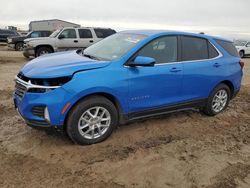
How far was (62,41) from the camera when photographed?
46.0 ft

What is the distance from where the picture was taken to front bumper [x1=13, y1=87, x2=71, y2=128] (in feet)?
12.2

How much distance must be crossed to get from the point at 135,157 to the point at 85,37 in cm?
1147

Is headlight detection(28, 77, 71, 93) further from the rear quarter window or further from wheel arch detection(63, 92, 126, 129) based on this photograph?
the rear quarter window

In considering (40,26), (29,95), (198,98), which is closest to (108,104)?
Answer: (29,95)

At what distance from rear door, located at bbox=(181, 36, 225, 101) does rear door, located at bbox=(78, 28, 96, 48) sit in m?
9.71

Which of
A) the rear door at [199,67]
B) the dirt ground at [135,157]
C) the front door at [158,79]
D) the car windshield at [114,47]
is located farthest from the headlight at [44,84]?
the rear door at [199,67]

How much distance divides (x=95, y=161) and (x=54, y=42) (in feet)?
36.8

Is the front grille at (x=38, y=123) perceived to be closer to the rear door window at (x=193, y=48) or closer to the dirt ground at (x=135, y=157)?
the dirt ground at (x=135, y=157)

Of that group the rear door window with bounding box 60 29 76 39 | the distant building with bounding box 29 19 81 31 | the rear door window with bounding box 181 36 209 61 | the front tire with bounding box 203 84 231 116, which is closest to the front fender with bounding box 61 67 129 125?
the rear door window with bounding box 181 36 209 61

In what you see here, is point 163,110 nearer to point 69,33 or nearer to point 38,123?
point 38,123

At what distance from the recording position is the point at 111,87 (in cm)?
405

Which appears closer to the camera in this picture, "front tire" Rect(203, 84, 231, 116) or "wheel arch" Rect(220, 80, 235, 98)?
"front tire" Rect(203, 84, 231, 116)

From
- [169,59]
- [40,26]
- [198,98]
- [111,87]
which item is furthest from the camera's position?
[40,26]

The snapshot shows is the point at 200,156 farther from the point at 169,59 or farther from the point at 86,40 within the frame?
the point at 86,40
